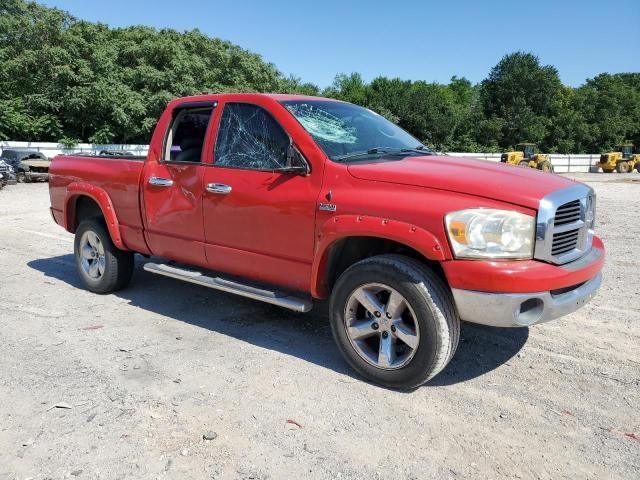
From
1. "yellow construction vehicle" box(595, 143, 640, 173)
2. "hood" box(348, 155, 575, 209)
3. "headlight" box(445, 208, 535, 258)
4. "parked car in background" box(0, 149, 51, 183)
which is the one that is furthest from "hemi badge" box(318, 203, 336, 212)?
"yellow construction vehicle" box(595, 143, 640, 173)

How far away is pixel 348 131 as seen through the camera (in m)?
4.34

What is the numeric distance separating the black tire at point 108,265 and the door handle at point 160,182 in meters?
1.08

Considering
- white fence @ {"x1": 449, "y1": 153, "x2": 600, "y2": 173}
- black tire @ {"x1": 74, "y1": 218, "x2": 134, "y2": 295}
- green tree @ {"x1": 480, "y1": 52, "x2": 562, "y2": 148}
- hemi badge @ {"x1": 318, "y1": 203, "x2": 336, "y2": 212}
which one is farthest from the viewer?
green tree @ {"x1": 480, "y1": 52, "x2": 562, "y2": 148}

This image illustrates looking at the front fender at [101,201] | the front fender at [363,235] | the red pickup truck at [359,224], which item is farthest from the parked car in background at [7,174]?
the front fender at [363,235]

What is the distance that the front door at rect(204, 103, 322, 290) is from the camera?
3902mm

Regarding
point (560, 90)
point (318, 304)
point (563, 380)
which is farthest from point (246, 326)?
point (560, 90)

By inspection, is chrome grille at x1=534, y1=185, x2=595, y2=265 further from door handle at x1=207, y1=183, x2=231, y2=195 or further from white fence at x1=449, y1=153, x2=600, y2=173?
white fence at x1=449, y1=153, x2=600, y2=173

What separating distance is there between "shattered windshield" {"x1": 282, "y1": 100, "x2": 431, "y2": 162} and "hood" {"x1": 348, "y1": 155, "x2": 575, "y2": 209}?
0.33m

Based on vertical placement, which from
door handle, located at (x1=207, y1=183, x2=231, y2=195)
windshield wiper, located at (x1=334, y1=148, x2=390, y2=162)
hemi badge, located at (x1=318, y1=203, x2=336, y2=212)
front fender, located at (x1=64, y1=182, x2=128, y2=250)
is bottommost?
front fender, located at (x1=64, y1=182, x2=128, y2=250)

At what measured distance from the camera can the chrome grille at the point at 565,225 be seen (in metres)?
3.15

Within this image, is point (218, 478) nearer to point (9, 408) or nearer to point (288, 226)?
point (9, 408)

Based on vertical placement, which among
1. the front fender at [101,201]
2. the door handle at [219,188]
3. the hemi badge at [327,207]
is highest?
the door handle at [219,188]

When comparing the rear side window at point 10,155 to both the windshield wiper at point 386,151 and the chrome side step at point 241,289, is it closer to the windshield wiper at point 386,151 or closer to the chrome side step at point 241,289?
the chrome side step at point 241,289

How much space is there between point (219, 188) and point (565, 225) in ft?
8.42
